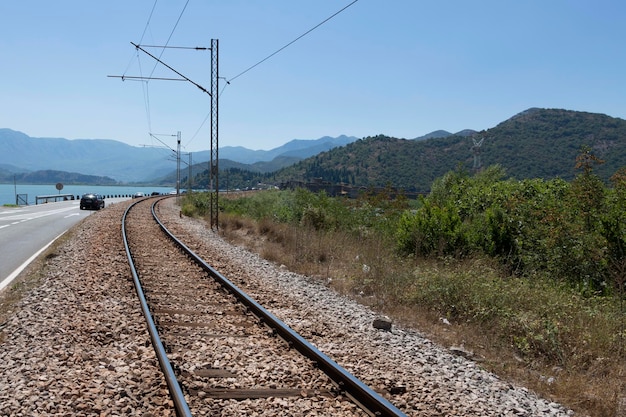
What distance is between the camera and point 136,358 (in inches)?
252

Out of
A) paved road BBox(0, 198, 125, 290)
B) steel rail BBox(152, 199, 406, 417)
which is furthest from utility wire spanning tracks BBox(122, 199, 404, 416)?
paved road BBox(0, 198, 125, 290)

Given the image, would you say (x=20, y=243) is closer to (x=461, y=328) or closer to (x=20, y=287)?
(x=20, y=287)

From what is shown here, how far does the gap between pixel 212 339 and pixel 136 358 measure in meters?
1.17

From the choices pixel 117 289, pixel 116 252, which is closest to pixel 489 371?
pixel 117 289

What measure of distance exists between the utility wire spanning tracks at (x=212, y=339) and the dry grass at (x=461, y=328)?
217cm

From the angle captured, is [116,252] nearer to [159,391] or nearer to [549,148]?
A: [159,391]

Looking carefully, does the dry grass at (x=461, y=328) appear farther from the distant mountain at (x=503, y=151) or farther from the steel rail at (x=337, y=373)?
the distant mountain at (x=503, y=151)

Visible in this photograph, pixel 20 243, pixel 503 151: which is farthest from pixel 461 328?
pixel 503 151

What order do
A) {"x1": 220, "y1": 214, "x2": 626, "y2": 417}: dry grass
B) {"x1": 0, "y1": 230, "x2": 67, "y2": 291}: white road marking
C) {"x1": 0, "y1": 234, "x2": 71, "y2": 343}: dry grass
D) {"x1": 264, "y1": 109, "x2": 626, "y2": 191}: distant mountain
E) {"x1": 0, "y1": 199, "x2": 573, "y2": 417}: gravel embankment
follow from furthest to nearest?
{"x1": 264, "y1": 109, "x2": 626, "y2": 191}: distant mountain, {"x1": 0, "y1": 230, "x2": 67, "y2": 291}: white road marking, {"x1": 0, "y1": 234, "x2": 71, "y2": 343}: dry grass, {"x1": 220, "y1": 214, "x2": 626, "y2": 417}: dry grass, {"x1": 0, "y1": 199, "x2": 573, "y2": 417}: gravel embankment

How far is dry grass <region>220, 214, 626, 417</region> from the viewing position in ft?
19.6

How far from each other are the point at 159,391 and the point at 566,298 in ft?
23.5

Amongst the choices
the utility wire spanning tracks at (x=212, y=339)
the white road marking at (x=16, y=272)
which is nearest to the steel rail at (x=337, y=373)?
the utility wire spanning tracks at (x=212, y=339)

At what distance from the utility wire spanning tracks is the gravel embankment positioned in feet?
0.78

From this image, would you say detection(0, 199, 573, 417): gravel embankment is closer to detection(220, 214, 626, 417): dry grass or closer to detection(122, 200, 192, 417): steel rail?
detection(122, 200, 192, 417): steel rail
